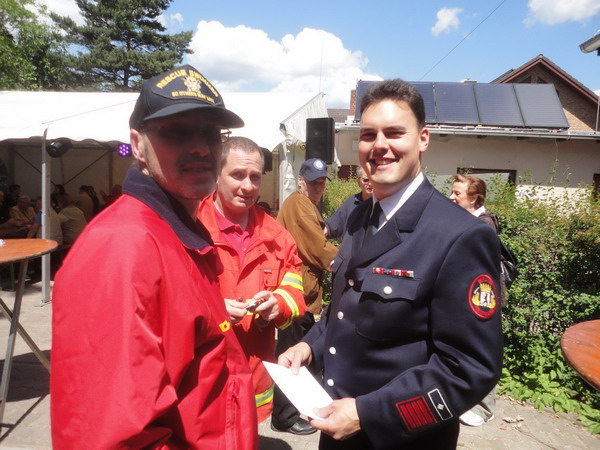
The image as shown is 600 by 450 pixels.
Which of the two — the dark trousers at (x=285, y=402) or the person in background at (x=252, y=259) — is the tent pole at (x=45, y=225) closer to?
the dark trousers at (x=285, y=402)

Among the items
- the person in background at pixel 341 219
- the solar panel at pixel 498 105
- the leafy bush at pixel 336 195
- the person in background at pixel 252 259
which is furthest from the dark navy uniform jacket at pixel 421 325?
the solar panel at pixel 498 105

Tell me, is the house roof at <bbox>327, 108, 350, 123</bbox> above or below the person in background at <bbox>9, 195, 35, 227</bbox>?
above

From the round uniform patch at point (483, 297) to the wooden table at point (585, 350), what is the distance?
543 mm

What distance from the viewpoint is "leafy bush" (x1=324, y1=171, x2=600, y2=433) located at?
3930 mm

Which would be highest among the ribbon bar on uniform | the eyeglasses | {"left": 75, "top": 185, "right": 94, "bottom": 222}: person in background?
the eyeglasses

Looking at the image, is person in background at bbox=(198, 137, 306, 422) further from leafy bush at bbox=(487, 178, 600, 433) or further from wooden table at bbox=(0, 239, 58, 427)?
leafy bush at bbox=(487, 178, 600, 433)

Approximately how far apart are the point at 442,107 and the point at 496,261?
42.4 feet

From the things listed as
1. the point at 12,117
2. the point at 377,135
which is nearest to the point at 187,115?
the point at 377,135

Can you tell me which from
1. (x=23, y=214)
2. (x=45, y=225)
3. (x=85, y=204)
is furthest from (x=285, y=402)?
(x=85, y=204)

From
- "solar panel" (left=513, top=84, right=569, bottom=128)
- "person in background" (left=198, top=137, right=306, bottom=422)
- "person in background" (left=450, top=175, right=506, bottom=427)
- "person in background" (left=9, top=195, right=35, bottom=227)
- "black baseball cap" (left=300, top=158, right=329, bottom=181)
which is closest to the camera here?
"person in background" (left=198, top=137, right=306, bottom=422)

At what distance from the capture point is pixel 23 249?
3.08m

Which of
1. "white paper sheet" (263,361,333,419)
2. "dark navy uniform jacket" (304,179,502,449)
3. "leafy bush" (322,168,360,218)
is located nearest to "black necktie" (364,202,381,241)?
"dark navy uniform jacket" (304,179,502,449)

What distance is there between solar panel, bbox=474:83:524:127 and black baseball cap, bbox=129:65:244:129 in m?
13.0

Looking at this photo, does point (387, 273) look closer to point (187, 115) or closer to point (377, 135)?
point (377, 135)
